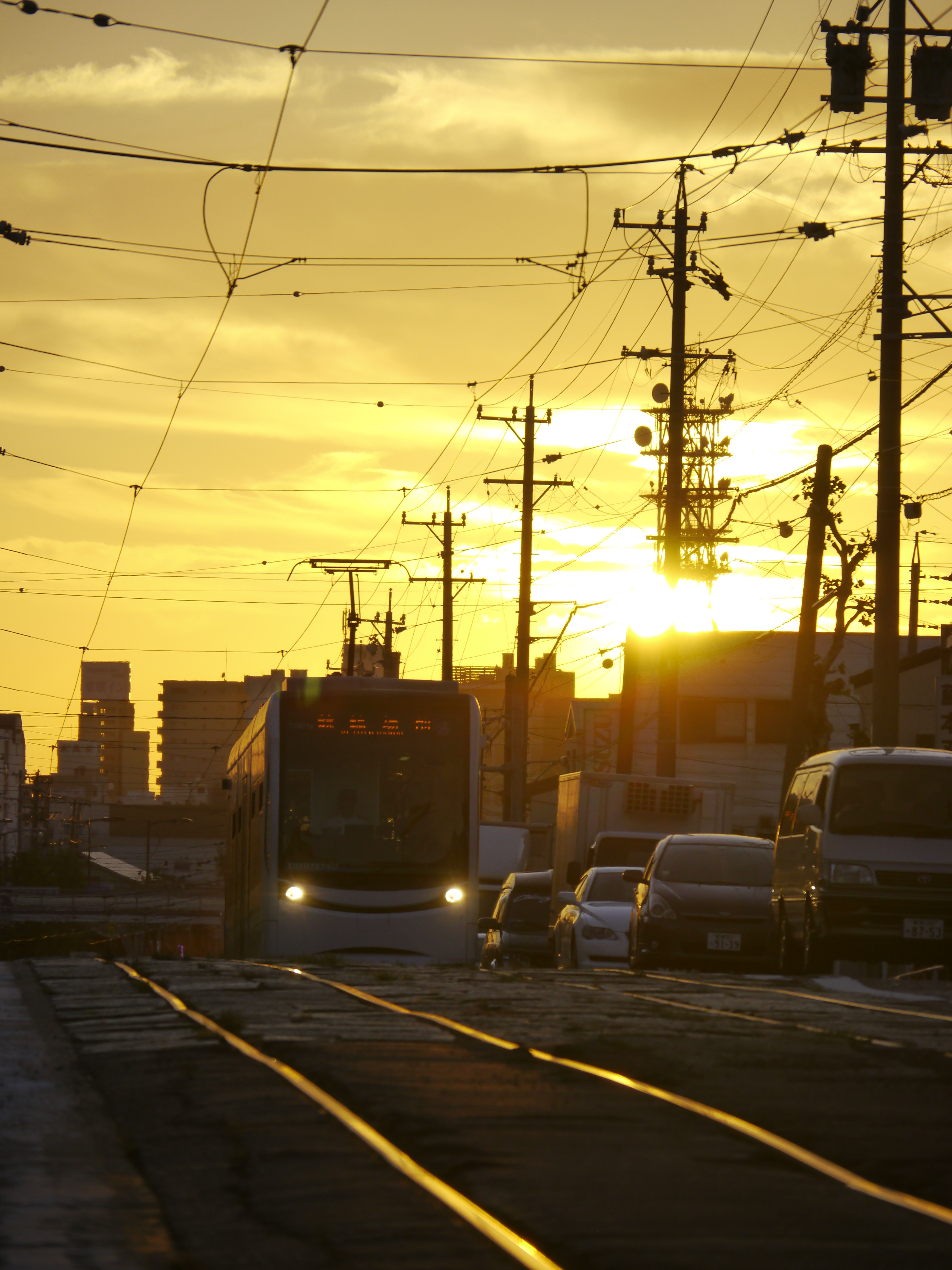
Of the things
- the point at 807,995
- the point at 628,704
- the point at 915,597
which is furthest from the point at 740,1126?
the point at 915,597

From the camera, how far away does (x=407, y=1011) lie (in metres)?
10.5

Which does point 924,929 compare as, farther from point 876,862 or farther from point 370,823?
point 370,823

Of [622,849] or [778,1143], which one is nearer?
[778,1143]

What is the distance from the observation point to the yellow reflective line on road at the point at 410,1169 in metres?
4.29

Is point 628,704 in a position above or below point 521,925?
above

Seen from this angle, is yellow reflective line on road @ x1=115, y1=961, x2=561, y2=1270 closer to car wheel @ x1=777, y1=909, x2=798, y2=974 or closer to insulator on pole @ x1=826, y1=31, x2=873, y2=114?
car wheel @ x1=777, y1=909, x2=798, y2=974

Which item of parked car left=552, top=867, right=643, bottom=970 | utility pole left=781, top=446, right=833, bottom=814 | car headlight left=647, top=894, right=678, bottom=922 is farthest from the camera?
utility pole left=781, top=446, right=833, bottom=814

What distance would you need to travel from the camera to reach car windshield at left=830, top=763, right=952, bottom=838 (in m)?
17.4

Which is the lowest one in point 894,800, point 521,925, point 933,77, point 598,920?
point 521,925

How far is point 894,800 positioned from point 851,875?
3.23 feet

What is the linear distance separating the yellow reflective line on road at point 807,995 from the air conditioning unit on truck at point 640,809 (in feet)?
39.2

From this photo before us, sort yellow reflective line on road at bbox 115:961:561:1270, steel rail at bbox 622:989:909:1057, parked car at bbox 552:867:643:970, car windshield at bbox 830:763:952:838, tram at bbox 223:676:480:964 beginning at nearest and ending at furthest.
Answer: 1. yellow reflective line on road at bbox 115:961:561:1270
2. steel rail at bbox 622:989:909:1057
3. car windshield at bbox 830:763:952:838
4. tram at bbox 223:676:480:964
5. parked car at bbox 552:867:643:970

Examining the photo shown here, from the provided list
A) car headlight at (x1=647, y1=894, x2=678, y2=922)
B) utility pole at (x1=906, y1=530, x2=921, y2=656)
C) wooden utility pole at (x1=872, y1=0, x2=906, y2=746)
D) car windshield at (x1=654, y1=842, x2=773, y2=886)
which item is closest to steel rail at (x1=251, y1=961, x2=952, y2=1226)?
car headlight at (x1=647, y1=894, x2=678, y2=922)

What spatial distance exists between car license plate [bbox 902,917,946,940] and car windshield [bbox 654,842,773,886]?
10.7ft
